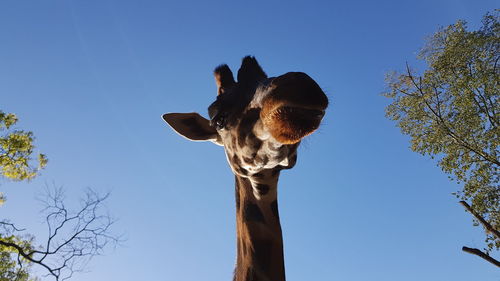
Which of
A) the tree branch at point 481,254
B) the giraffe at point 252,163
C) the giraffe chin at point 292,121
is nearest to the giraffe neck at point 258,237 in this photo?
the giraffe at point 252,163

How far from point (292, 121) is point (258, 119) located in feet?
2.35

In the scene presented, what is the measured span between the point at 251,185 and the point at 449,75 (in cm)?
1530

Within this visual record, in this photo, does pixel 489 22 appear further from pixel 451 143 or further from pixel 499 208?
pixel 499 208

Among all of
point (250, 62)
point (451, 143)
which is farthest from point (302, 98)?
point (451, 143)

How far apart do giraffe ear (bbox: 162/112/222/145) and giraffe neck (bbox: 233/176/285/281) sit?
0.65m

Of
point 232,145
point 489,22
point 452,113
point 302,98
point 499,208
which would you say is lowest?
point 302,98

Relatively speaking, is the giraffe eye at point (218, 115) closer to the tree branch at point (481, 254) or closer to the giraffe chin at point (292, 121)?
the giraffe chin at point (292, 121)

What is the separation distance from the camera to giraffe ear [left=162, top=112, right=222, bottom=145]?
12.9ft

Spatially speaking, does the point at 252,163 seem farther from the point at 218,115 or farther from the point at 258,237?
Result: the point at 258,237

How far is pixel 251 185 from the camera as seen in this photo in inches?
138

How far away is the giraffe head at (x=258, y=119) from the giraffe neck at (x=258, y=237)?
0.40 feet

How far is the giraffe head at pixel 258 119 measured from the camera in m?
2.20

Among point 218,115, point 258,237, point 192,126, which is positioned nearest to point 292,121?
point 218,115

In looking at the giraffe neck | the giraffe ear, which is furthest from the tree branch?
the giraffe ear
